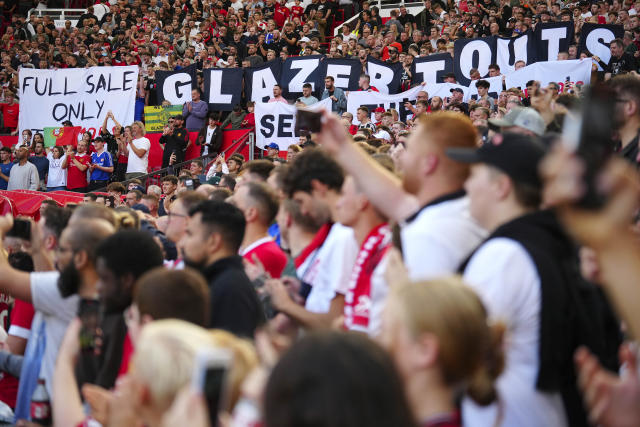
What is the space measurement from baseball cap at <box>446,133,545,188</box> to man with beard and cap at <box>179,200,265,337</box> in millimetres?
1192

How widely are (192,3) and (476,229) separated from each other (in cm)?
2166

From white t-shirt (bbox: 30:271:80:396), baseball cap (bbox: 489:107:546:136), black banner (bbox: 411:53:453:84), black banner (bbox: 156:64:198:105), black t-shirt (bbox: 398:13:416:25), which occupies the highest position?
black t-shirt (bbox: 398:13:416:25)

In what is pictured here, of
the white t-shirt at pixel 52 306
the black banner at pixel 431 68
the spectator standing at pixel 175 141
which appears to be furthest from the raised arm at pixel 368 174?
the spectator standing at pixel 175 141

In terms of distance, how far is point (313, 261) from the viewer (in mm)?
4152

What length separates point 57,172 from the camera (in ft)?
54.8

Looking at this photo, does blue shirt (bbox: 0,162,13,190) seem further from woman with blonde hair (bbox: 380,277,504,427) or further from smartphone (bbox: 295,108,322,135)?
woman with blonde hair (bbox: 380,277,504,427)

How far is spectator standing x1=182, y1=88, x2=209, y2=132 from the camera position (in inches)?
669

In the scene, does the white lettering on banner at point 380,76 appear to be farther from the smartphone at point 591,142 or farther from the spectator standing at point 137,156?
the smartphone at point 591,142

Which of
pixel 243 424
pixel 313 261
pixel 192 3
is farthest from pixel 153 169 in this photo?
pixel 243 424

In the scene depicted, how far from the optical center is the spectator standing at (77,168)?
53.4 ft

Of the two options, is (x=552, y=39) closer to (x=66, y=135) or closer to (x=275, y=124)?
(x=275, y=124)

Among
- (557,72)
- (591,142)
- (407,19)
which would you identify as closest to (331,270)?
(591,142)

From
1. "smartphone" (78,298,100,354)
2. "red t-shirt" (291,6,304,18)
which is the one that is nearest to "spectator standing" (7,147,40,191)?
"red t-shirt" (291,6,304,18)

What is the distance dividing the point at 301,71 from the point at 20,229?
1273cm
